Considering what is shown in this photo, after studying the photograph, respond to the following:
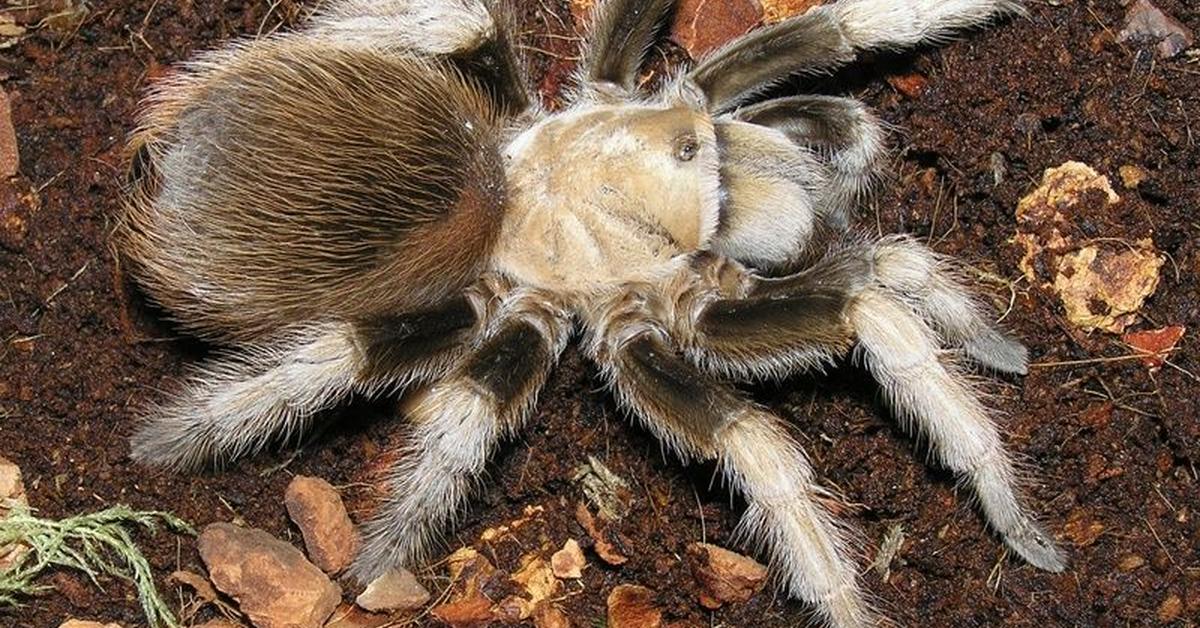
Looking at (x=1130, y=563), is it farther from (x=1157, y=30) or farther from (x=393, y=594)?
(x=393, y=594)

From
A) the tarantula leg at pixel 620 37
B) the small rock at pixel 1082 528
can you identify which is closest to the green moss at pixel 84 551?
the tarantula leg at pixel 620 37

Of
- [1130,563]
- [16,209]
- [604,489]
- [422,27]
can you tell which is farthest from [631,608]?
[16,209]

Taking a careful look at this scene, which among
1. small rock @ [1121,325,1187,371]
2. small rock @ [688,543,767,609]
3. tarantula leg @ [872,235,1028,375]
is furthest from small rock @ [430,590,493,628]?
small rock @ [1121,325,1187,371]

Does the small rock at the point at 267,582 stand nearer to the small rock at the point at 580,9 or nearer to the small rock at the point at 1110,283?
the small rock at the point at 580,9

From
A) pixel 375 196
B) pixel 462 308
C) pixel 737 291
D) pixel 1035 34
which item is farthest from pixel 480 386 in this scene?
pixel 1035 34

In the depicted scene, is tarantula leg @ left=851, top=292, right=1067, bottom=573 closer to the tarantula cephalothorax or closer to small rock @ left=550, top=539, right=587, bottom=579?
the tarantula cephalothorax

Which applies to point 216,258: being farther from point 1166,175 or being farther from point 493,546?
point 1166,175

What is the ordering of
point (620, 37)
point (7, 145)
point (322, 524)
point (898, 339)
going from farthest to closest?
point (7, 145), point (620, 37), point (322, 524), point (898, 339)
